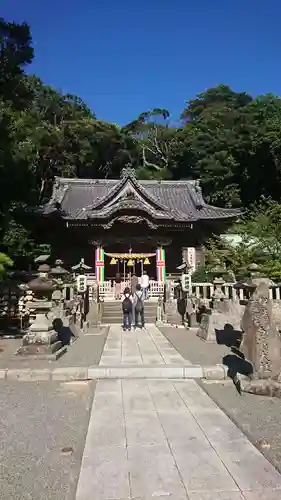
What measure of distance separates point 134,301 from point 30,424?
421 inches

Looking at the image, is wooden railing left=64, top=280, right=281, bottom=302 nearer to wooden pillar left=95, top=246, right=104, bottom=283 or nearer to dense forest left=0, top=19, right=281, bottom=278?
wooden pillar left=95, top=246, right=104, bottom=283

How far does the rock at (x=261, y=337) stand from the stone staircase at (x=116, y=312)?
11.2m

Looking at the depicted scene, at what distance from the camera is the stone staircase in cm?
1786

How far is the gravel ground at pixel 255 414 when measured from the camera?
4.46m

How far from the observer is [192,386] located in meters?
7.14

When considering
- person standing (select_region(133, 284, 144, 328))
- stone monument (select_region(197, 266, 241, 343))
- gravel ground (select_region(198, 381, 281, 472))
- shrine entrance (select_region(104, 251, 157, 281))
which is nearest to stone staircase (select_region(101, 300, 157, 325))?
person standing (select_region(133, 284, 144, 328))

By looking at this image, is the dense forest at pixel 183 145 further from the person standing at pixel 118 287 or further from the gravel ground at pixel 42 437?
the gravel ground at pixel 42 437

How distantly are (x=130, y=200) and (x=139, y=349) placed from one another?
44.9 feet

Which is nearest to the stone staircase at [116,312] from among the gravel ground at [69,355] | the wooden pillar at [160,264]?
the gravel ground at [69,355]

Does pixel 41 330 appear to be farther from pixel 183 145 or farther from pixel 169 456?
pixel 183 145

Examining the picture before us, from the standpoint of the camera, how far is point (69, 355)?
389 inches

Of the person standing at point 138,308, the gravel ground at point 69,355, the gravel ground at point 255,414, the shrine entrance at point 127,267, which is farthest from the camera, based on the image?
the shrine entrance at point 127,267

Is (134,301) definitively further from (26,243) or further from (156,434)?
(156,434)

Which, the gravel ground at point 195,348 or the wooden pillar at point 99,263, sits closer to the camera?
the gravel ground at point 195,348
